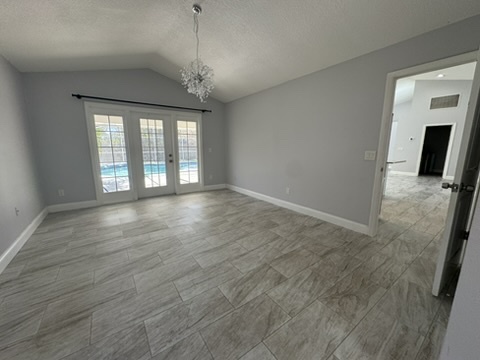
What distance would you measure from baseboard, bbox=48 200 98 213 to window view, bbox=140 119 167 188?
3.67 ft

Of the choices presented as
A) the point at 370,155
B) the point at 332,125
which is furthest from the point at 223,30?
the point at 370,155

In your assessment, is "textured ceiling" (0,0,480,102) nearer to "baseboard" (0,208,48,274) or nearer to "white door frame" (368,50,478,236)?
"white door frame" (368,50,478,236)

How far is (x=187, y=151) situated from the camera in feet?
16.5

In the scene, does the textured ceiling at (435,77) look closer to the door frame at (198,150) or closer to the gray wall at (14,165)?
the door frame at (198,150)

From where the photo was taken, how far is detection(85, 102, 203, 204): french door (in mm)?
3898

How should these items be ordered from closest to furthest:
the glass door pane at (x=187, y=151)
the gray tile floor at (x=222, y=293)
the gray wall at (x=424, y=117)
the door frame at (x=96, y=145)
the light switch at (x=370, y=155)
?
the gray tile floor at (x=222, y=293) < the light switch at (x=370, y=155) < the door frame at (x=96, y=145) < the glass door pane at (x=187, y=151) < the gray wall at (x=424, y=117)

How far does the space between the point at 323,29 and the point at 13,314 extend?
4.05 metres

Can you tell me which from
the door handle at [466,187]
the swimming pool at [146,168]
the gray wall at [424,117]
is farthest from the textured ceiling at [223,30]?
the gray wall at [424,117]

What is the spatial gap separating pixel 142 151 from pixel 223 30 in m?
3.07

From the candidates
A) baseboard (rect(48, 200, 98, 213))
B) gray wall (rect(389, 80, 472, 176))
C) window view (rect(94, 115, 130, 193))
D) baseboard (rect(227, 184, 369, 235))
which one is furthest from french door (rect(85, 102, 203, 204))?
gray wall (rect(389, 80, 472, 176))

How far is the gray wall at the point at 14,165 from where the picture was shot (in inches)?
86.2

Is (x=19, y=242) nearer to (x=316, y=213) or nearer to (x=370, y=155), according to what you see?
(x=316, y=213)

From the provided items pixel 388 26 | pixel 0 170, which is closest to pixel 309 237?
pixel 388 26

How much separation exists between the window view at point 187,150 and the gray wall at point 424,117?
887 centimetres
